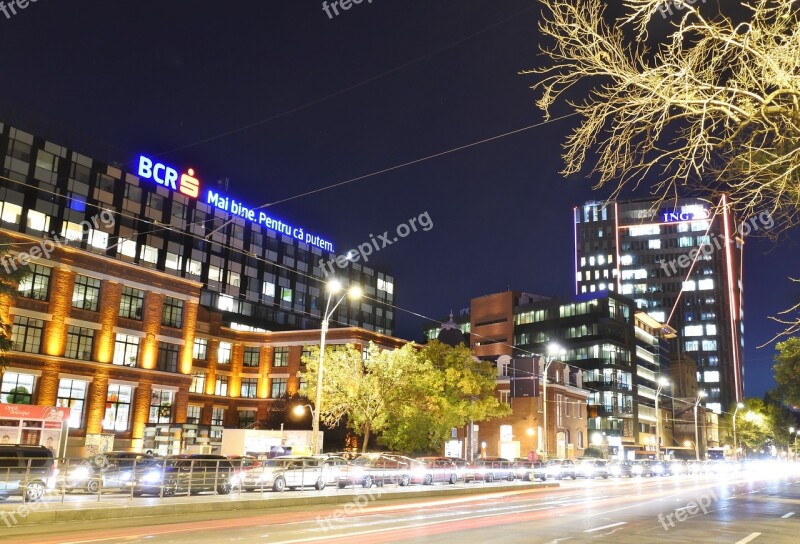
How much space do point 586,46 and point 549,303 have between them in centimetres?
10918

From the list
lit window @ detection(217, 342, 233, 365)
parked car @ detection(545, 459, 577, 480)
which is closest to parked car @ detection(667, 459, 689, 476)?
parked car @ detection(545, 459, 577, 480)

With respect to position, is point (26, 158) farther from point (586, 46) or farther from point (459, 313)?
point (459, 313)

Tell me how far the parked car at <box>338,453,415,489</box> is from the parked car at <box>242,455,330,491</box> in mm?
1465

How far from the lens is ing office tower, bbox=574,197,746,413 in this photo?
169250 millimetres

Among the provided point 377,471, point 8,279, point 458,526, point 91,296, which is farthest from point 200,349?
point 458,526

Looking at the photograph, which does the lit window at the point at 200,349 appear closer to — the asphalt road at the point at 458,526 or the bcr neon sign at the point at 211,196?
the bcr neon sign at the point at 211,196

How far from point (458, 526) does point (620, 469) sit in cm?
4764

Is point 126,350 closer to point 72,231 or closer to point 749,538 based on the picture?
point 72,231

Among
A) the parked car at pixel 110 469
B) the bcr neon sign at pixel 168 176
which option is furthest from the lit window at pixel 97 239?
the parked car at pixel 110 469

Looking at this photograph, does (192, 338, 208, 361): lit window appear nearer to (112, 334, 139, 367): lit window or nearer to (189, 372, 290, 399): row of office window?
(189, 372, 290, 399): row of office window

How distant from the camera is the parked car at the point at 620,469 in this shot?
58.9 metres

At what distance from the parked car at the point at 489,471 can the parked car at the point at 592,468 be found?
400 inches

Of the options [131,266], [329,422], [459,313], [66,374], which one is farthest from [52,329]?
[459,313]

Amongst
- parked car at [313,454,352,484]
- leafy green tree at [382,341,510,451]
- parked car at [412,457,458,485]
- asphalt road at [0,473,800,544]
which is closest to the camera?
asphalt road at [0,473,800,544]
